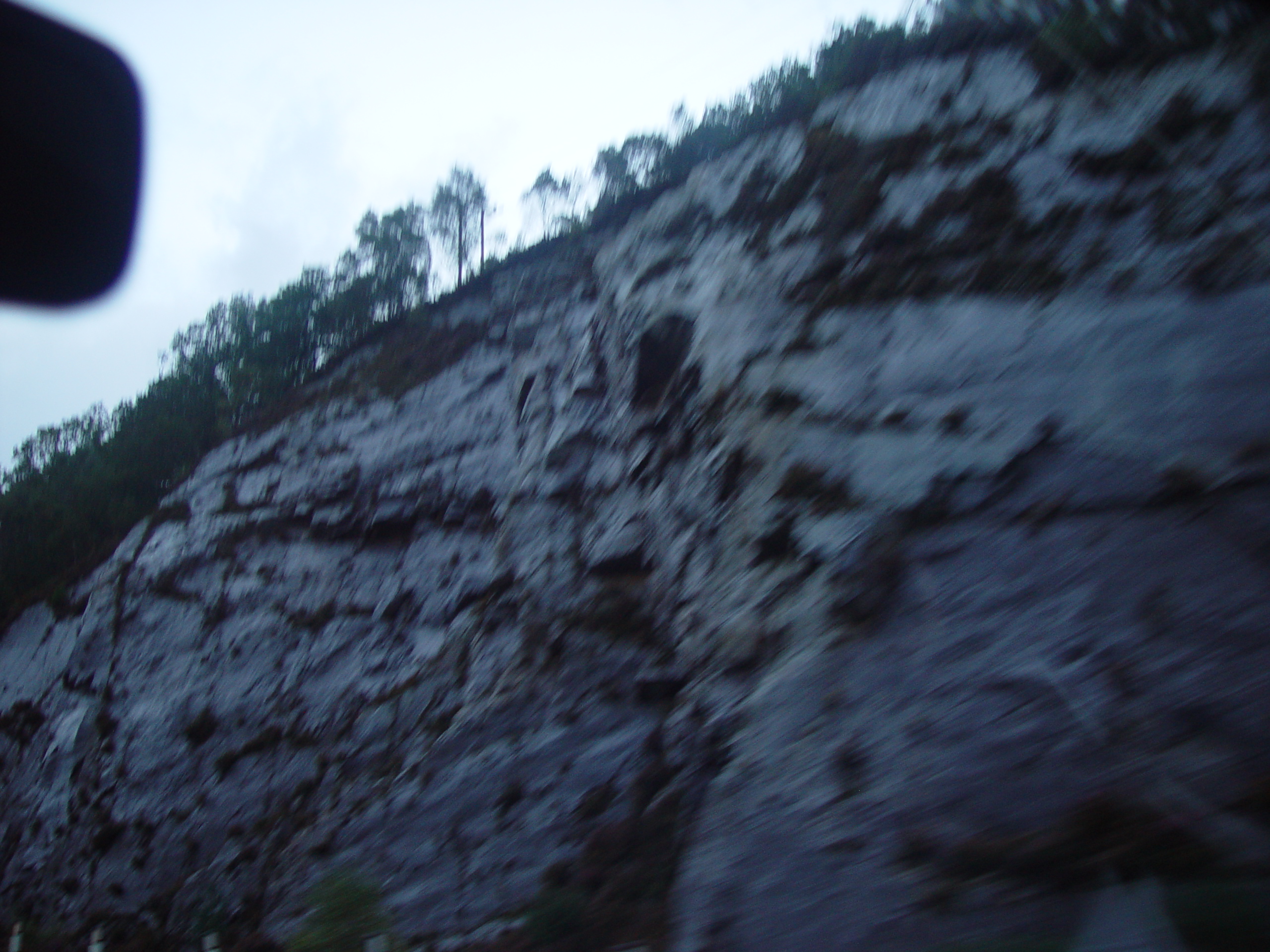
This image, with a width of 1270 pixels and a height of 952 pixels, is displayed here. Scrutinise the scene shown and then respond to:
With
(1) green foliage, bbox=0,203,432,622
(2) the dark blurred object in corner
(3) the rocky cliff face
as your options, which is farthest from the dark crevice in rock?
(1) green foliage, bbox=0,203,432,622

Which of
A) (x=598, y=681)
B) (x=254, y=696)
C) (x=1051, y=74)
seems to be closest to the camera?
(x=598, y=681)

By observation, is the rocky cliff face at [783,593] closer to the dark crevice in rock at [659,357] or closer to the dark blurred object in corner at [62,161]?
the dark crevice in rock at [659,357]

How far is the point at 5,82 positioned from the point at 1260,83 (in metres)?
11.8

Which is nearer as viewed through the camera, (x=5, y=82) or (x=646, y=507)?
(x=5, y=82)

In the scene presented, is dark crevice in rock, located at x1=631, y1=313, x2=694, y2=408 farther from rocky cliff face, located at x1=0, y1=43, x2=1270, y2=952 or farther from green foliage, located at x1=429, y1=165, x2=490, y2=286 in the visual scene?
green foliage, located at x1=429, y1=165, x2=490, y2=286

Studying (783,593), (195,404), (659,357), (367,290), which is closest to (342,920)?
(783,593)

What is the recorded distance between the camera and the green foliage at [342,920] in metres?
8.88

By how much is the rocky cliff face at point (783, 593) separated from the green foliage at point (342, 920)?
28 cm

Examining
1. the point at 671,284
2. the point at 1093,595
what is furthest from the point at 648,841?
the point at 671,284

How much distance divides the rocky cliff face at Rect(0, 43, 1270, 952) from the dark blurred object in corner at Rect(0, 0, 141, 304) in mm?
5715

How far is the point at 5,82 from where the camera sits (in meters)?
3.76

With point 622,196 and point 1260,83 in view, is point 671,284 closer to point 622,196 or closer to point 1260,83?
point 622,196

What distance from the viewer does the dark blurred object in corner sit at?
381 cm

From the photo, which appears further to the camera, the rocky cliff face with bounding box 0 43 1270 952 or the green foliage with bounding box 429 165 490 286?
the green foliage with bounding box 429 165 490 286
